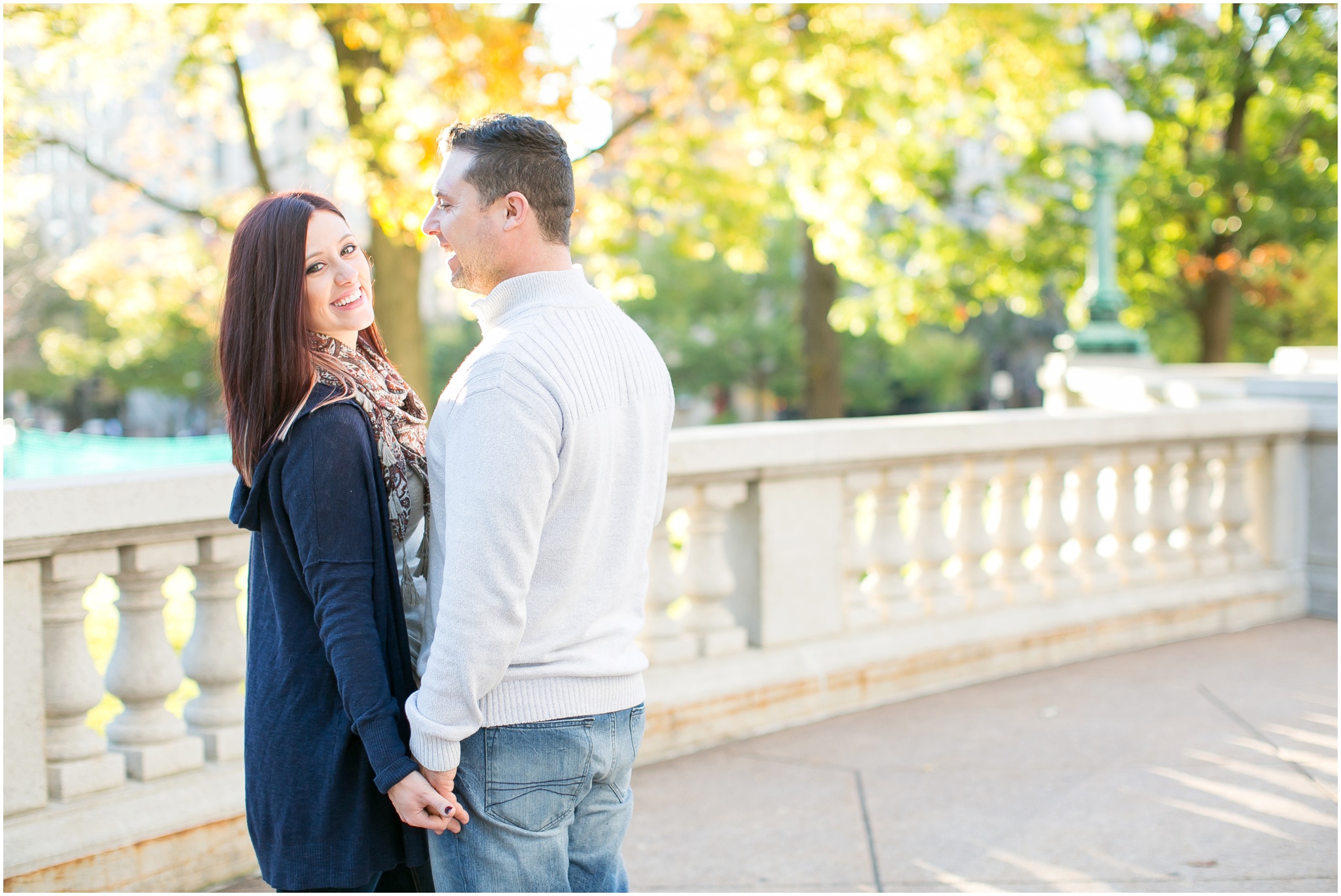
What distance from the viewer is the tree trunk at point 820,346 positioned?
754 inches

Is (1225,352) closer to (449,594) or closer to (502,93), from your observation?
(502,93)

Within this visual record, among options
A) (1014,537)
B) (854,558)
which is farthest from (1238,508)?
(854,558)

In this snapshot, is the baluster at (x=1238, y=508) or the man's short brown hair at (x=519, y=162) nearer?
the man's short brown hair at (x=519, y=162)

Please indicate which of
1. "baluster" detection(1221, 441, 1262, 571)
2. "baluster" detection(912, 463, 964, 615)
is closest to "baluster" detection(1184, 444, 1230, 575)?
"baluster" detection(1221, 441, 1262, 571)

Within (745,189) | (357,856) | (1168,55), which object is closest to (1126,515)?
(357,856)

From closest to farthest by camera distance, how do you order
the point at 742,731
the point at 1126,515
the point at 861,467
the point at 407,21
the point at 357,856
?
the point at 357,856 < the point at 742,731 < the point at 861,467 < the point at 1126,515 < the point at 407,21

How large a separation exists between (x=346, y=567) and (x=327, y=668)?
204 millimetres

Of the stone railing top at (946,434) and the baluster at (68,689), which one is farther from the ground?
the stone railing top at (946,434)

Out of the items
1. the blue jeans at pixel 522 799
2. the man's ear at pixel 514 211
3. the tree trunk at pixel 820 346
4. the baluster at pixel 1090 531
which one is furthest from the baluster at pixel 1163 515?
the tree trunk at pixel 820 346

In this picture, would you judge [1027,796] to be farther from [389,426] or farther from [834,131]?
[834,131]

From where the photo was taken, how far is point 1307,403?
6.90 meters

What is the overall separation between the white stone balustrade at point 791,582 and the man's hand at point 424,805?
1.60 meters

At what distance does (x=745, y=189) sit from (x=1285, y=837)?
11.8 metres

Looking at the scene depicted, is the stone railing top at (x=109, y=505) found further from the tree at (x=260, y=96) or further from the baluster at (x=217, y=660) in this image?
the tree at (x=260, y=96)
